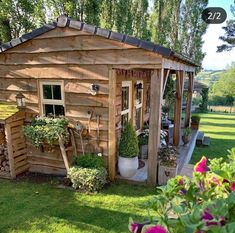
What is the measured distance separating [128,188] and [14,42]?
422 centimetres

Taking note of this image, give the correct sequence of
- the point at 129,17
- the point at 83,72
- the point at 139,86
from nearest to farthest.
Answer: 1. the point at 83,72
2. the point at 139,86
3. the point at 129,17

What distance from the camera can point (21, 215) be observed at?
4148 millimetres

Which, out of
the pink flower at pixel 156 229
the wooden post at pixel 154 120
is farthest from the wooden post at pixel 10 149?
the pink flower at pixel 156 229

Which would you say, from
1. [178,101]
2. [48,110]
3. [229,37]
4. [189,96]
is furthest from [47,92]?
[229,37]

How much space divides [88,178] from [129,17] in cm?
1195

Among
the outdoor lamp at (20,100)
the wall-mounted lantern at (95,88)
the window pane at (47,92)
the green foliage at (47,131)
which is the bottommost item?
the green foliage at (47,131)

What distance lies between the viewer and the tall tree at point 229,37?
65.9ft

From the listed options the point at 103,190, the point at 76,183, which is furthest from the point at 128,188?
the point at 76,183

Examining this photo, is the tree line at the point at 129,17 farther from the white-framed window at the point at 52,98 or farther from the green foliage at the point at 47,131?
the green foliage at the point at 47,131

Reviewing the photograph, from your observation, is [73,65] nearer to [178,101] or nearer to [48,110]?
[48,110]

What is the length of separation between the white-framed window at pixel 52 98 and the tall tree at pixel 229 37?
1932 centimetres

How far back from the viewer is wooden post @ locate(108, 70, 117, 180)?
5000mm

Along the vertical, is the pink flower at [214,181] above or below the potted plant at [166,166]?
above

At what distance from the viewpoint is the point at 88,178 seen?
483 cm
